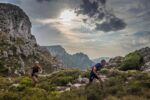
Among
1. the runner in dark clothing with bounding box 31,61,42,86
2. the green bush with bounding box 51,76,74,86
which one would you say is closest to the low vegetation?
the runner in dark clothing with bounding box 31,61,42,86

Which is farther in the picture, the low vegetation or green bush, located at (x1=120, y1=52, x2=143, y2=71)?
green bush, located at (x1=120, y1=52, x2=143, y2=71)

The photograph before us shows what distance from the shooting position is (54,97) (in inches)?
874

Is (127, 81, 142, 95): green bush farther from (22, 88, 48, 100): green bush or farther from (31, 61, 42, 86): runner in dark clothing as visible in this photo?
(31, 61, 42, 86): runner in dark clothing

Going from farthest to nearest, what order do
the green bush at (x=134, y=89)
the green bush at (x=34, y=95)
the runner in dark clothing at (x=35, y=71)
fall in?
the runner in dark clothing at (x=35, y=71)
the green bush at (x=134, y=89)
the green bush at (x=34, y=95)

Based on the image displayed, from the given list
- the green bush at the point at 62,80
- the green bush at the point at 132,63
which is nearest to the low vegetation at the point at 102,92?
the green bush at the point at 62,80

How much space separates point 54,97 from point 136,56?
66.0ft

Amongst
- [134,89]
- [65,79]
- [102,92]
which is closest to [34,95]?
[102,92]

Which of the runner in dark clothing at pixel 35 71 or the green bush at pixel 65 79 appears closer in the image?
the runner in dark clothing at pixel 35 71

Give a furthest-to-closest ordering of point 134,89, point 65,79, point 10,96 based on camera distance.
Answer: point 65,79 → point 134,89 → point 10,96

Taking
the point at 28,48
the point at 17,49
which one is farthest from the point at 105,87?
the point at 28,48

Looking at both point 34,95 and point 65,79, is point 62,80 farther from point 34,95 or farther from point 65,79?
point 34,95

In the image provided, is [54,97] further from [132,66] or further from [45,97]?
[132,66]

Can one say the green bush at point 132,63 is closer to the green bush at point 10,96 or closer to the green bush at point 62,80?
the green bush at point 62,80

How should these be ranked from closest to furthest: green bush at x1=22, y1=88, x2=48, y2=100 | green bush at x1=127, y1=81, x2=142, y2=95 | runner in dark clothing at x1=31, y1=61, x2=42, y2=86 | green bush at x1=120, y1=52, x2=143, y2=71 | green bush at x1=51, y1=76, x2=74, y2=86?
green bush at x1=22, y1=88, x2=48, y2=100 < green bush at x1=127, y1=81, x2=142, y2=95 < runner in dark clothing at x1=31, y1=61, x2=42, y2=86 < green bush at x1=51, y1=76, x2=74, y2=86 < green bush at x1=120, y1=52, x2=143, y2=71
